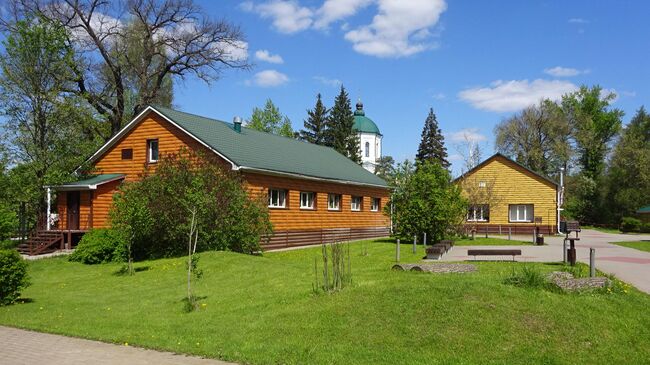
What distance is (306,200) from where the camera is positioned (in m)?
29.2

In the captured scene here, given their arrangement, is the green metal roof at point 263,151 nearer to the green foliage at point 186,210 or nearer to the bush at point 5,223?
the green foliage at point 186,210

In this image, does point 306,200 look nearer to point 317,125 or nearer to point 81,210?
point 81,210

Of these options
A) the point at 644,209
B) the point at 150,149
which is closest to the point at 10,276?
the point at 150,149

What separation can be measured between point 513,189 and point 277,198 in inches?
911

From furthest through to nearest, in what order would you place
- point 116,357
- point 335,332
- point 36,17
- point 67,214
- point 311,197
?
point 36,17 < point 311,197 < point 67,214 < point 335,332 < point 116,357

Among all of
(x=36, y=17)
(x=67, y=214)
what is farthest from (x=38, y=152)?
(x=36, y=17)

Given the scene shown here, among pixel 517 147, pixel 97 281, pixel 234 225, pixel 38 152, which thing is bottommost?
pixel 97 281

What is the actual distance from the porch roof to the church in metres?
59.5

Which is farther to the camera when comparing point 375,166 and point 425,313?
point 375,166

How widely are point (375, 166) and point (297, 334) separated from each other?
7233 centimetres

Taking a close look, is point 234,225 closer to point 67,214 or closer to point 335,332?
point 67,214

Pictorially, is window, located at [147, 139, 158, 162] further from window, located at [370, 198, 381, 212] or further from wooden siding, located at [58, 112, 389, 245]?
window, located at [370, 198, 381, 212]

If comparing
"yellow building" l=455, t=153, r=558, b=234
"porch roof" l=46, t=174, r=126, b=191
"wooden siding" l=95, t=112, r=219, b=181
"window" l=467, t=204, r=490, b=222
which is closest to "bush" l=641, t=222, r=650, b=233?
"yellow building" l=455, t=153, r=558, b=234

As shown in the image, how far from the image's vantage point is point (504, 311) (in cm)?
862
